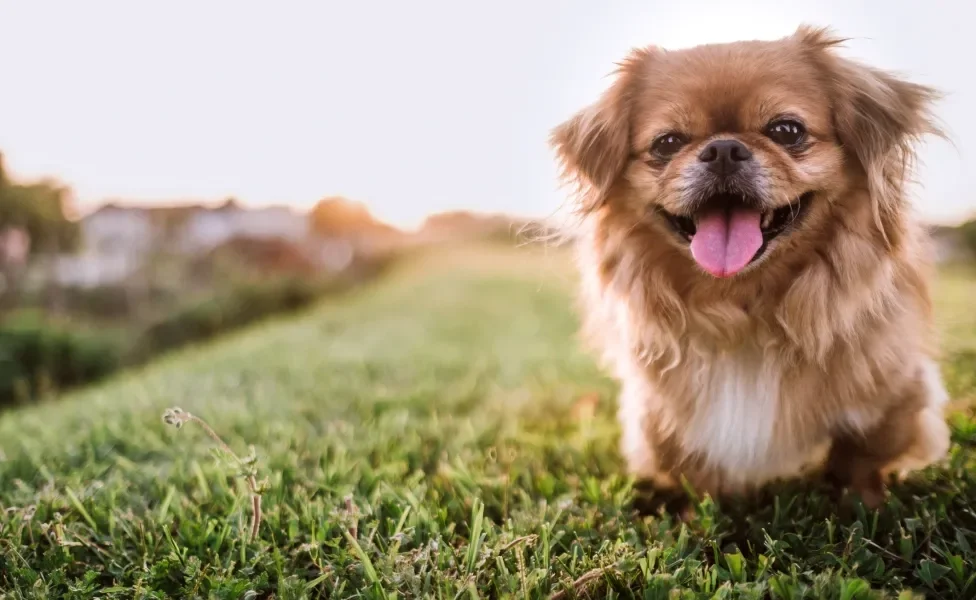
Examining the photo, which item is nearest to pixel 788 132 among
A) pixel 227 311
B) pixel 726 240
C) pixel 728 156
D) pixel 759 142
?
pixel 759 142

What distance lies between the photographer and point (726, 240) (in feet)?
6.90

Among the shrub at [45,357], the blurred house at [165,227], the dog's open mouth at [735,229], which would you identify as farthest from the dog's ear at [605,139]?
the blurred house at [165,227]

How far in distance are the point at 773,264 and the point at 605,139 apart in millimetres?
743

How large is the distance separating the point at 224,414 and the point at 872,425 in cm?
313

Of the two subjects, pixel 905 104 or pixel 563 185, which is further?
pixel 563 185

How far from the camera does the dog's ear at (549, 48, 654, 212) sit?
2373 mm

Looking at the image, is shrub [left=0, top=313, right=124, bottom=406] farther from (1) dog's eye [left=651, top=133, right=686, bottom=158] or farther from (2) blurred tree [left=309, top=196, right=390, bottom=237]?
(2) blurred tree [left=309, top=196, right=390, bottom=237]

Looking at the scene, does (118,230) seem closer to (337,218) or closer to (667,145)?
(337,218)

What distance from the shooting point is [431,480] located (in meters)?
2.58

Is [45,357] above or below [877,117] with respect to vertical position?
below

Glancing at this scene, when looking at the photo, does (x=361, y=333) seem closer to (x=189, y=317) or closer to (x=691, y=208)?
(x=189, y=317)

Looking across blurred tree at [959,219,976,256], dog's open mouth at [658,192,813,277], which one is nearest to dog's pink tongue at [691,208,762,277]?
dog's open mouth at [658,192,813,277]

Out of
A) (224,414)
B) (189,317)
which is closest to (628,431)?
(224,414)

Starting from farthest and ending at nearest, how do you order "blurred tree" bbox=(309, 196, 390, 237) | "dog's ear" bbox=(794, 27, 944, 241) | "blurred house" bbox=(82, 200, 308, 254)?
"blurred tree" bbox=(309, 196, 390, 237), "blurred house" bbox=(82, 200, 308, 254), "dog's ear" bbox=(794, 27, 944, 241)
